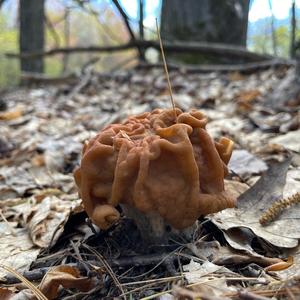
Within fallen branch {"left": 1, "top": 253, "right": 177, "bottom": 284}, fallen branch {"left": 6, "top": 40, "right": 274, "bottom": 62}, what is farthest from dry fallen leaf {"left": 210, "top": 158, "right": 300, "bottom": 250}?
fallen branch {"left": 6, "top": 40, "right": 274, "bottom": 62}

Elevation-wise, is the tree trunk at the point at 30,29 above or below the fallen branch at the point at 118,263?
above

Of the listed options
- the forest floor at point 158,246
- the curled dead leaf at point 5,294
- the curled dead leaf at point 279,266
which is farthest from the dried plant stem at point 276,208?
the curled dead leaf at point 5,294

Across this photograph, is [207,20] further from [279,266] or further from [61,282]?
[61,282]

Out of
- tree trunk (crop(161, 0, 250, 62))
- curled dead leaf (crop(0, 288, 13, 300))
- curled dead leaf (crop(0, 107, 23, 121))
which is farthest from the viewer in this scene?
tree trunk (crop(161, 0, 250, 62))

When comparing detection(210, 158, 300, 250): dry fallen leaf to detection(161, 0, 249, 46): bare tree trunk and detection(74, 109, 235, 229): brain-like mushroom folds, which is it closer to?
→ detection(74, 109, 235, 229): brain-like mushroom folds

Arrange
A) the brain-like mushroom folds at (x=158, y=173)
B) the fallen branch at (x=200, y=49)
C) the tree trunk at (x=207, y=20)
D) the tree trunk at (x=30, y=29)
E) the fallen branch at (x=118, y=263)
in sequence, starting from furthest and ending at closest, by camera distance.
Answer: the tree trunk at (x=30, y=29) < the tree trunk at (x=207, y=20) < the fallen branch at (x=200, y=49) < the fallen branch at (x=118, y=263) < the brain-like mushroom folds at (x=158, y=173)

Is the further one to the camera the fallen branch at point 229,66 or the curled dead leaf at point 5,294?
the fallen branch at point 229,66

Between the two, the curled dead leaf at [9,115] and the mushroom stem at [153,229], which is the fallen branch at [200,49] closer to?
the curled dead leaf at [9,115]

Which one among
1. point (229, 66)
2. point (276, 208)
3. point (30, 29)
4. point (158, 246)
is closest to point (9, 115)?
point (229, 66)

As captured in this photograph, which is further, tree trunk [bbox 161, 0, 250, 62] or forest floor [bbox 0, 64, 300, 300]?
tree trunk [bbox 161, 0, 250, 62]
